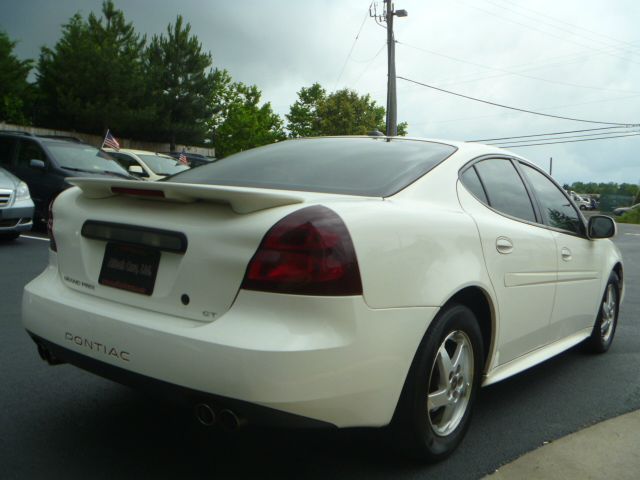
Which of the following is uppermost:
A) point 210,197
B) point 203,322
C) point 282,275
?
point 210,197

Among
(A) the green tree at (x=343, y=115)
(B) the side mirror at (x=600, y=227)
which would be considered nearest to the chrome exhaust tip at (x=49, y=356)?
(B) the side mirror at (x=600, y=227)

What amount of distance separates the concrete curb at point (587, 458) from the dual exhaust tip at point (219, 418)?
1.14 metres

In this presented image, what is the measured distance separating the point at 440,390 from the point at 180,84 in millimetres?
50753

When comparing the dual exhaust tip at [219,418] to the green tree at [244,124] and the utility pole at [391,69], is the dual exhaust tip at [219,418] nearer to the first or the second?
the utility pole at [391,69]

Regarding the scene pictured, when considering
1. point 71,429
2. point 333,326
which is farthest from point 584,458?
point 71,429

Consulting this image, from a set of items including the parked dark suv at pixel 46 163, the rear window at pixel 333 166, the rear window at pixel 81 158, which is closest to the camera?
Answer: the rear window at pixel 333 166

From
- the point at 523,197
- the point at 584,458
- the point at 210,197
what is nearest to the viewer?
the point at 210,197

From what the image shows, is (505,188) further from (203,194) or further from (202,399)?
(202,399)

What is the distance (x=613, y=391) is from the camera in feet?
13.9

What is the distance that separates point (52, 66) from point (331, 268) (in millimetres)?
46858

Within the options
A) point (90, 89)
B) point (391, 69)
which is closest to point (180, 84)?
point (90, 89)

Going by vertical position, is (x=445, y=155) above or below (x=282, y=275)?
above

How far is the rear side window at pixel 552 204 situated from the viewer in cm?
419

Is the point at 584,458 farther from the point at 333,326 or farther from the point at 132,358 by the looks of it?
the point at 132,358
